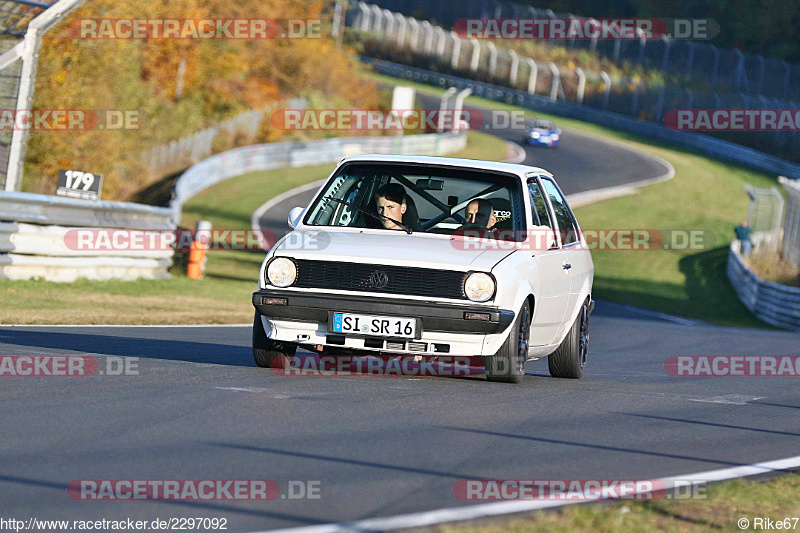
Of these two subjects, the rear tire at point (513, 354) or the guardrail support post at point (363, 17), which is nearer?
the rear tire at point (513, 354)

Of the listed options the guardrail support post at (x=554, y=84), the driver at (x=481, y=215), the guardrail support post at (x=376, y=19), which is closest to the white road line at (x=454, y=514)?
the driver at (x=481, y=215)

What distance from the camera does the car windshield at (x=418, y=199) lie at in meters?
9.55

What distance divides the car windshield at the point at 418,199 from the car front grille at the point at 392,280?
889mm

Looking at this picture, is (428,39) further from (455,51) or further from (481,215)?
(481,215)

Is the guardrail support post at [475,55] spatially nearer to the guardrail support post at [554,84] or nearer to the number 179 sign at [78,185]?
the guardrail support post at [554,84]

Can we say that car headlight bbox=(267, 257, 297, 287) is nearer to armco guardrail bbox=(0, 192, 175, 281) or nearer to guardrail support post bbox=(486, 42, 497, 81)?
armco guardrail bbox=(0, 192, 175, 281)

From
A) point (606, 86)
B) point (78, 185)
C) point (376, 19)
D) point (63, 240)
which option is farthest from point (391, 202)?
point (376, 19)

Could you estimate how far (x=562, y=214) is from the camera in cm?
1074

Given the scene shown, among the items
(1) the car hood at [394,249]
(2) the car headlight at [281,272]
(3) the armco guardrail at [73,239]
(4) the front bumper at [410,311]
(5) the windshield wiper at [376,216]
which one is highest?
(5) the windshield wiper at [376,216]

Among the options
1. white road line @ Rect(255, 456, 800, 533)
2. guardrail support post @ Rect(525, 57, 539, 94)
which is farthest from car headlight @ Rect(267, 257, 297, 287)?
guardrail support post @ Rect(525, 57, 539, 94)

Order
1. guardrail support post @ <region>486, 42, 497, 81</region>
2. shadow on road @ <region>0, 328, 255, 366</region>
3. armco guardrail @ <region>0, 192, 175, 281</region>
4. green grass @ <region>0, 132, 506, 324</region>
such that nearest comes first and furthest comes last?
shadow on road @ <region>0, 328, 255, 366</region>, green grass @ <region>0, 132, 506, 324</region>, armco guardrail @ <region>0, 192, 175, 281</region>, guardrail support post @ <region>486, 42, 497, 81</region>

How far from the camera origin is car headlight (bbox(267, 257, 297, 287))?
8742mm

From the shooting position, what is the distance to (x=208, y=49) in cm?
5641

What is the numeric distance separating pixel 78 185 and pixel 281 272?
365 inches
